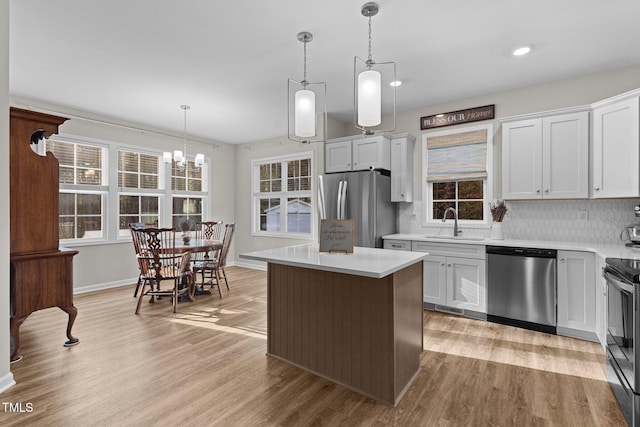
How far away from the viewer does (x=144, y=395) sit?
211cm

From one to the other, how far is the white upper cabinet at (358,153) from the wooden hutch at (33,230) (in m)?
3.22

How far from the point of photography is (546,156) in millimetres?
3436

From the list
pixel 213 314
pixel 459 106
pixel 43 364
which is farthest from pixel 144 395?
pixel 459 106

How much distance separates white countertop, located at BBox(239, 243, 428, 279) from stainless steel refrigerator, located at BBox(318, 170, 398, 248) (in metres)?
1.54

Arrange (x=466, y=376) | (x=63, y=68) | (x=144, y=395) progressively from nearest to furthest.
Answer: (x=144, y=395)
(x=466, y=376)
(x=63, y=68)

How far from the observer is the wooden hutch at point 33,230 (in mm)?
2549

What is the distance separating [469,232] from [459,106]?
1729 mm

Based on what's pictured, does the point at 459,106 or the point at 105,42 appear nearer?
the point at 105,42

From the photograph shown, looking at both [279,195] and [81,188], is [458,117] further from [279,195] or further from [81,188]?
[81,188]

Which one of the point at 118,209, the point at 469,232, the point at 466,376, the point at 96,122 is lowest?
the point at 466,376

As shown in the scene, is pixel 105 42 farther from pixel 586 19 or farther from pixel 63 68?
pixel 586 19

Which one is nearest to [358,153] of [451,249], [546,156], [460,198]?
[460,198]

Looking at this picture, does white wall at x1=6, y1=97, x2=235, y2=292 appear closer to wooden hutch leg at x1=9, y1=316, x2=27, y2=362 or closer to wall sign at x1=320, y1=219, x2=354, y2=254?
wooden hutch leg at x1=9, y1=316, x2=27, y2=362

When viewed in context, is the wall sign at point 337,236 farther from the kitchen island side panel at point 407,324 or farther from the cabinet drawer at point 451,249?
the cabinet drawer at point 451,249
